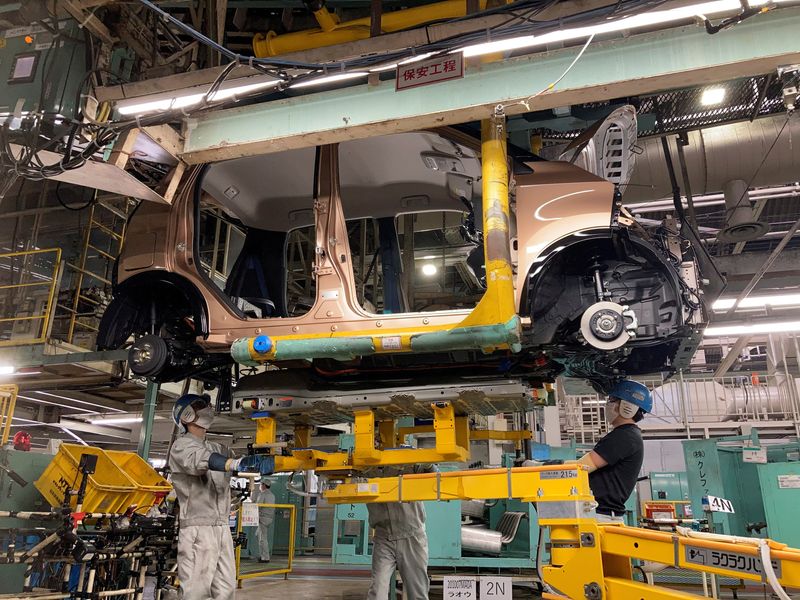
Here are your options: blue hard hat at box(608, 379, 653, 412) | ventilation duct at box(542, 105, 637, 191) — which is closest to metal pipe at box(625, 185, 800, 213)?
ventilation duct at box(542, 105, 637, 191)

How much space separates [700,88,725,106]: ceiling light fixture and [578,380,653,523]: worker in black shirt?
2.60 meters

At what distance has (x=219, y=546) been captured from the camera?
443cm

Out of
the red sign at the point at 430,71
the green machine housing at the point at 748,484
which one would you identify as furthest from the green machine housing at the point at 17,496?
the green machine housing at the point at 748,484

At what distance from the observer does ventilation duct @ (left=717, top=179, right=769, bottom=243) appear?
555cm

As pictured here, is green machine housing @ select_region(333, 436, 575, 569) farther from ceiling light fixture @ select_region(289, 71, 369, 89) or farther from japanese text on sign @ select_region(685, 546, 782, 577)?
ceiling light fixture @ select_region(289, 71, 369, 89)

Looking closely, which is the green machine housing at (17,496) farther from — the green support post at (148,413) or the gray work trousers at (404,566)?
the gray work trousers at (404,566)

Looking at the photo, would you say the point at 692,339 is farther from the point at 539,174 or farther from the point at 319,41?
the point at 319,41

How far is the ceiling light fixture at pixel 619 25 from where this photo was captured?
2887 millimetres

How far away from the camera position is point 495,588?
489cm

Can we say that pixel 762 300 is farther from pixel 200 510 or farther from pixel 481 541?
pixel 200 510

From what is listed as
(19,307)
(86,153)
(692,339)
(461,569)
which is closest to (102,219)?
(19,307)

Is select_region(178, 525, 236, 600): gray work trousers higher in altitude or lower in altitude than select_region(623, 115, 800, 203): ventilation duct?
lower

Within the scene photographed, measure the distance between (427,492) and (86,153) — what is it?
9.60 feet

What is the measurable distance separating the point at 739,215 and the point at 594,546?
4.02 meters
